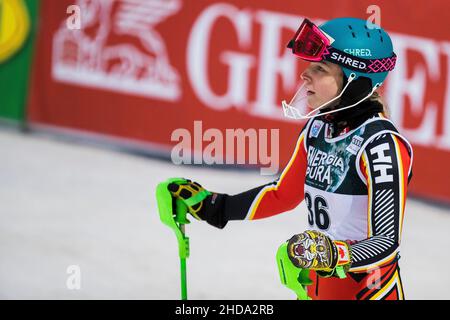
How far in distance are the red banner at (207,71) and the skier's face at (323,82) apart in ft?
15.5

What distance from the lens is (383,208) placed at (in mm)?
3629

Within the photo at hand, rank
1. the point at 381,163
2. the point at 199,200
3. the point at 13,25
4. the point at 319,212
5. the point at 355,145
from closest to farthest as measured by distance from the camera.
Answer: the point at 381,163
the point at 355,145
the point at 319,212
the point at 199,200
the point at 13,25

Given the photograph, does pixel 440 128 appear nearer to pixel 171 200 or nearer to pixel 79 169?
pixel 79 169

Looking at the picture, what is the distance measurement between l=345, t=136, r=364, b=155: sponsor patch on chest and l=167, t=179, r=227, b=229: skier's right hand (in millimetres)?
740

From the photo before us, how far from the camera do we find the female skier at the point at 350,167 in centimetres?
361

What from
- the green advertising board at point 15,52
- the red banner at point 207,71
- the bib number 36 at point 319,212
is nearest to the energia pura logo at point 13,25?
the green advertising board at point 15,52

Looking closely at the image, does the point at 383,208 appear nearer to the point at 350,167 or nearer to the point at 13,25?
the point at 350,167

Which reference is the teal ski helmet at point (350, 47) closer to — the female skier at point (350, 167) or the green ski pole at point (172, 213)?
the female skier at point (350, 167)

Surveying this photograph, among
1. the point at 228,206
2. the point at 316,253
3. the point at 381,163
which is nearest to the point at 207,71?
the point at 228,206

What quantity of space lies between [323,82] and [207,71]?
6.24 m

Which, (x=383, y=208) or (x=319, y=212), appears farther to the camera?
(x=319, y=212)

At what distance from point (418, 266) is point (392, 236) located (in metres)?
3.97

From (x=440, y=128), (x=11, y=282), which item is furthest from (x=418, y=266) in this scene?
(x=11, y=282)

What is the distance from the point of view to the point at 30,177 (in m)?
9.52
